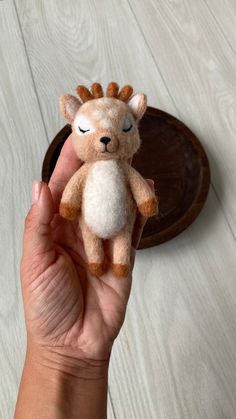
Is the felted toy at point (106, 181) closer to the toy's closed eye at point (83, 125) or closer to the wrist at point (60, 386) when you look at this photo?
the toy's closed eye at point (83, 125)

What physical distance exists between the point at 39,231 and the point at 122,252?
0.09 m

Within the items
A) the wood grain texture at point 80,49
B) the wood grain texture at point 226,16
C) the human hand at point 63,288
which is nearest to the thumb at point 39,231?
the human hand at point 63,288

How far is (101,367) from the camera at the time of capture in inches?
20.9

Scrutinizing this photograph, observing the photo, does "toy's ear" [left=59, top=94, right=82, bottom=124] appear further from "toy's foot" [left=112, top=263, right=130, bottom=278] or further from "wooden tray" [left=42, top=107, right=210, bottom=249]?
"wooden tray" [left=42, top=107, right=210, bottom=249]

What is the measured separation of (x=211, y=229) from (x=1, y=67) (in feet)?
1.95

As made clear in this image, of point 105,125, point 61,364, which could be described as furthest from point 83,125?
point 61,364

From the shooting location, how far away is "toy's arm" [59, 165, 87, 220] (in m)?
0.45

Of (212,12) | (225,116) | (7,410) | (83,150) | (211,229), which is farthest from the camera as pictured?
(212,12)

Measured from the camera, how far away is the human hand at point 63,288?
1.58 feet

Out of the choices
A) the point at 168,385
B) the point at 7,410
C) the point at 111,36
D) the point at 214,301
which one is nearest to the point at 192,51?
the point at 111,36

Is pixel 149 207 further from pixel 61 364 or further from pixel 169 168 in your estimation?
pixel 169 168

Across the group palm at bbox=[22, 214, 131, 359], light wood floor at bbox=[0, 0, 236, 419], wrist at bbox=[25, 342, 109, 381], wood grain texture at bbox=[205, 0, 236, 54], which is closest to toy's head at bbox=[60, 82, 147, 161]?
palm at bbox=[22, 214, 131, 359]

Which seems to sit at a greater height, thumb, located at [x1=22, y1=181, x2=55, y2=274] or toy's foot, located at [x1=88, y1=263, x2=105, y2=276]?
thumb, located at [x1=22, y1=181, x2=55, y2=274]

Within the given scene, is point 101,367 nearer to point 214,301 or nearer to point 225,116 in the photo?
point 214,301
